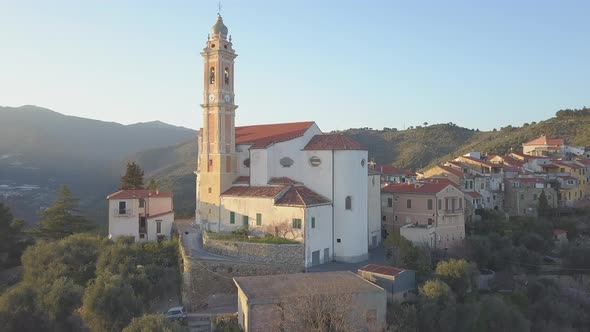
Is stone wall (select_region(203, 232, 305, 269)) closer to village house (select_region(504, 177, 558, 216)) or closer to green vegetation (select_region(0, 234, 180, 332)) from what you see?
green vegetation (select_region(0, 234, 180, 332))

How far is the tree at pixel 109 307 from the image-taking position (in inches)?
888

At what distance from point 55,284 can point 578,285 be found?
109 feet

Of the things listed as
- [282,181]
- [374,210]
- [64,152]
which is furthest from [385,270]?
[64,152]

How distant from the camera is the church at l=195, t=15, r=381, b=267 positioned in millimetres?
31594

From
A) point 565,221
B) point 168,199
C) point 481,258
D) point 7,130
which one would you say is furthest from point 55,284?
point 7,130

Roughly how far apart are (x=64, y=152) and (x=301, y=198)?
9536cm

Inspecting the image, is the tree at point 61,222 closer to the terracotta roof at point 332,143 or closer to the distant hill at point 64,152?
the terracotta roof at point 332,143

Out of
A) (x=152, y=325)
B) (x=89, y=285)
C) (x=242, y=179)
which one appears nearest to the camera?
(x=152, y=325)

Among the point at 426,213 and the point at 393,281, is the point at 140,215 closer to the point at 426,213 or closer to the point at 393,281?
the point at 393,281

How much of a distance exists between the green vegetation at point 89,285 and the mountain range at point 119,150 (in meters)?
20.2

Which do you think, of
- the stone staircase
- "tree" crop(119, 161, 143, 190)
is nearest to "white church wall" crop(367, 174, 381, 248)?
the stone staircase

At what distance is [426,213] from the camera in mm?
37656

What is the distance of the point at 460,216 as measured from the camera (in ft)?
127

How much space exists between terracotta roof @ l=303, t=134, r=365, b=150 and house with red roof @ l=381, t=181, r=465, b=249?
750cm
